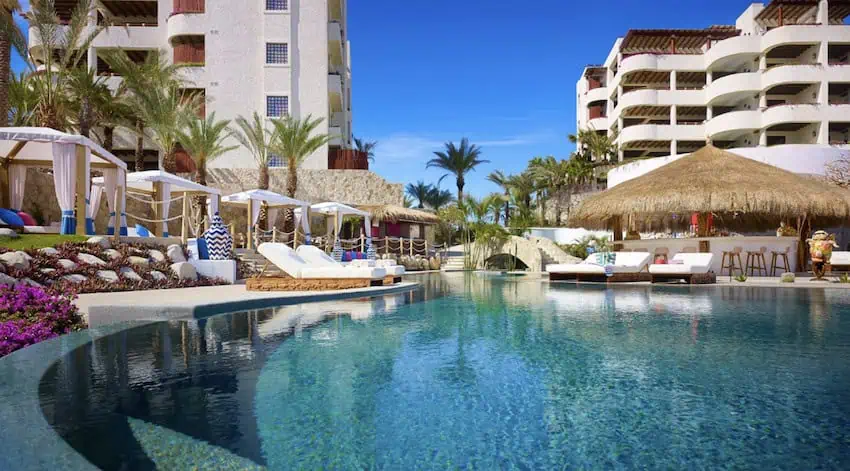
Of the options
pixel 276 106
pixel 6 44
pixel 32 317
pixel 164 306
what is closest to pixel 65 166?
pixel 6 44

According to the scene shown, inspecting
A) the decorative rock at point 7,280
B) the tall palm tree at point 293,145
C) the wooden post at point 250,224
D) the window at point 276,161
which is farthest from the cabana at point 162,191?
the window at point 276,161

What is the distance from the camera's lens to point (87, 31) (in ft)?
104

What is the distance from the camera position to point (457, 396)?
14.0ft

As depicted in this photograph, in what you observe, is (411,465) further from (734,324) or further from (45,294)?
(734,324)

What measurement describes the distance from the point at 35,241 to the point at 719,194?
18.4 metres

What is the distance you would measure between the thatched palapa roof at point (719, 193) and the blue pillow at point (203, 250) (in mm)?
12749

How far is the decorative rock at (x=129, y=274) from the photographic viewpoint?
11.8m

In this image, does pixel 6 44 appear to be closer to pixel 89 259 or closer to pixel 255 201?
pixel 255 201

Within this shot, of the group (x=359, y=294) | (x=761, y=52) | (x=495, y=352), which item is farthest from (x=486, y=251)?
(x=761, y=52)

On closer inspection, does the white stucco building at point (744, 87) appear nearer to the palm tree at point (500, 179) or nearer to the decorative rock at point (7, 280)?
the palm tree at point (500, 179)

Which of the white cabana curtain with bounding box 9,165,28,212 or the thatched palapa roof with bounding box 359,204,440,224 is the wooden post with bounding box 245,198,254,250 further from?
the thatched palapa roof with bounding box 359,204,440,224

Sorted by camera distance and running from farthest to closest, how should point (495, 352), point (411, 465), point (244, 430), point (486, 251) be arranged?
1. point (486, 251)
2. point (495, 352)
3. point (244, 430)
4. point (411, 465)

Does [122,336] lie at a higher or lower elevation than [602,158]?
lower

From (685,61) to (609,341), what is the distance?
43.0 m
